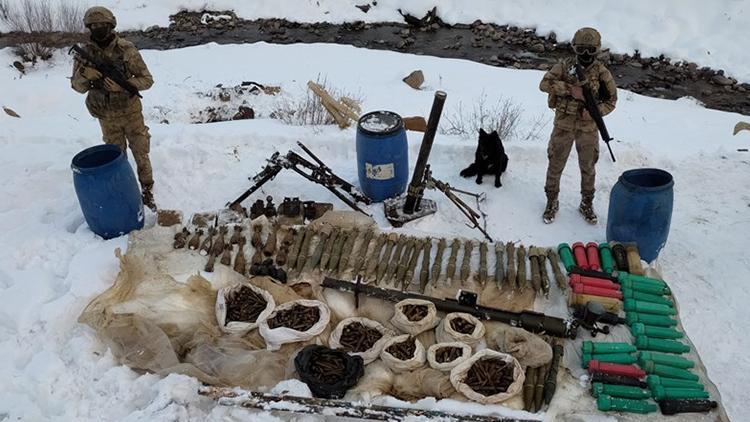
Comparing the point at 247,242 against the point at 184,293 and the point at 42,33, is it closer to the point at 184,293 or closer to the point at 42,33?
the point at 184,293

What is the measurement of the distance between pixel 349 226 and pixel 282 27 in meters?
9.12

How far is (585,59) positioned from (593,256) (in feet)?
5.92

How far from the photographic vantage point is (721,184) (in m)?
6.83

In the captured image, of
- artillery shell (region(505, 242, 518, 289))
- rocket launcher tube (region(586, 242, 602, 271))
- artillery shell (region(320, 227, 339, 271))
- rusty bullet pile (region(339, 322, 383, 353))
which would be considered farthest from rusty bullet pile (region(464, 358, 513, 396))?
artillery shell (region(320, 227, 339, 271))

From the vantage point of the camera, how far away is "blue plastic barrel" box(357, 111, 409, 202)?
Answer: 6.15 m

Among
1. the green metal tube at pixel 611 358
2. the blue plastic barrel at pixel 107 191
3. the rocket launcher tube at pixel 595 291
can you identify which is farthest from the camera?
the blue plastic barrel at pixel 107 191

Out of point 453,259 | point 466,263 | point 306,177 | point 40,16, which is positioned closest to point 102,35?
point 306,177

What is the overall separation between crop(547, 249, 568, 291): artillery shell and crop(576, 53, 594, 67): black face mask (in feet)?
5.73

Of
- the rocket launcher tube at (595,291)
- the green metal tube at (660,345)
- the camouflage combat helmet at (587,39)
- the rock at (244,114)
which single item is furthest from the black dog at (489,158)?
the rock at (244,114)

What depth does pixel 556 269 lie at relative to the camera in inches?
206

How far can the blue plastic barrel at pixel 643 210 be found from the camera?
5355mm

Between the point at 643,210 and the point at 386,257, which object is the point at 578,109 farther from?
the point at 386,257

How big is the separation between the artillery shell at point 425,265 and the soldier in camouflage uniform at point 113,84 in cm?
302

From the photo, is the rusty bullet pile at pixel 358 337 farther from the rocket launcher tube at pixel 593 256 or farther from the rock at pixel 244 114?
the rock at pixel 244 114
